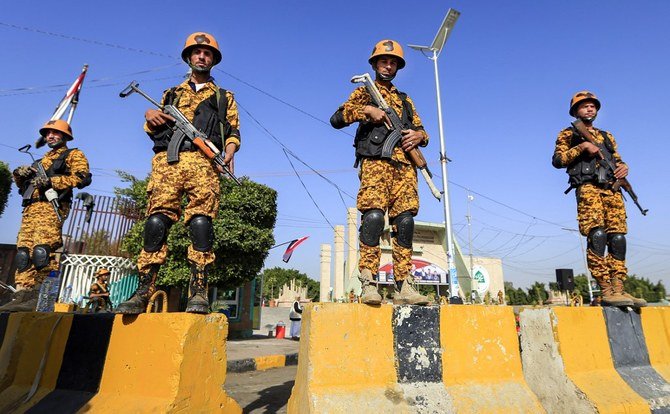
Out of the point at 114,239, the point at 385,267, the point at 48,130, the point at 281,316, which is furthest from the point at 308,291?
the point at 48,130

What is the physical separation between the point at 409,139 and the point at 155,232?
202 cm

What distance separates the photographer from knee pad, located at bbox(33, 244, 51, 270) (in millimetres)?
3859

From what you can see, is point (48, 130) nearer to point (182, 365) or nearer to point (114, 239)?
point (182, 365)

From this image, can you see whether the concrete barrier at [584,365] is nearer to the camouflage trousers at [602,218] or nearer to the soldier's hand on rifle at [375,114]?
the camouflage trousers at [602,218]

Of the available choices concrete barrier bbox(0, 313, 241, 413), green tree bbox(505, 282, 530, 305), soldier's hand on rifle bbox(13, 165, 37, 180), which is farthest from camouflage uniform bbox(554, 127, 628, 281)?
green tree bbox(505, 282, 530, 305)

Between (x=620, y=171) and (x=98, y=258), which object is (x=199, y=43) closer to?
(x=620, y=171)

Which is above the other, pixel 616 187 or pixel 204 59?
pixel 204 59

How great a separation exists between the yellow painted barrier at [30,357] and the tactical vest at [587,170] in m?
4.41

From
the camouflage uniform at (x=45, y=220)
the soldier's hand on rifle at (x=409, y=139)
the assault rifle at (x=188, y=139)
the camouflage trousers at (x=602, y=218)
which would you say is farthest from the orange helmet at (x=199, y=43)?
the camouflage trousers at (x=602, y=218)

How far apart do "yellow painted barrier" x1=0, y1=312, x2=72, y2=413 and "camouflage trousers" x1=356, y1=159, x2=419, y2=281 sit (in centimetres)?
202

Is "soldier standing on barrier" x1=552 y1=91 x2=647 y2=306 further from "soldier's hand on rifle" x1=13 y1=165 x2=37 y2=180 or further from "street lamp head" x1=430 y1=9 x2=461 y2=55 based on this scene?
"street lamp head" x1=430 y1=9 x2=461 y2=55

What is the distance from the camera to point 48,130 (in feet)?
14.2

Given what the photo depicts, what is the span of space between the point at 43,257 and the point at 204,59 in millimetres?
2672

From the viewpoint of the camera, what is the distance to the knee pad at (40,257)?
12.7ft
